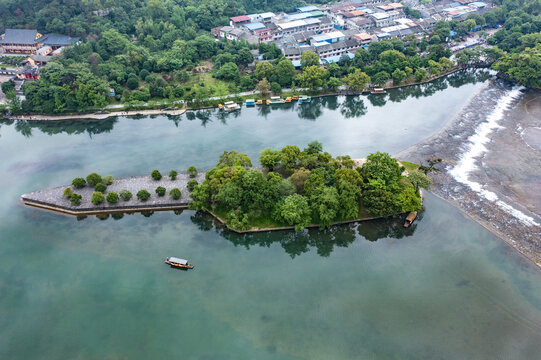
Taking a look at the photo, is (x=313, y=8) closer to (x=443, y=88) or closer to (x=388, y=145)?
(x=443, y=88)

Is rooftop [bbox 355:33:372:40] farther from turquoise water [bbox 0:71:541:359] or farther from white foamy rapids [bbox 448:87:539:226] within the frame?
turquoise water [bbox 0:71:541:359]

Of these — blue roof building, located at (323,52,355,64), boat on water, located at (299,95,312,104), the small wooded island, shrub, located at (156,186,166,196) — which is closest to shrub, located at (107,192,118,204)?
the small wooded island

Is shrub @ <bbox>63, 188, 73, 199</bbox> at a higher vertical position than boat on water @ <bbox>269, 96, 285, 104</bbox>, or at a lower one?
lower

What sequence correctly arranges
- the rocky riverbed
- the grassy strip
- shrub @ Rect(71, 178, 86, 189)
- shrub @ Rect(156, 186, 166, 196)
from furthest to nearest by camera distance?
the grassy strip < shrub @ Rect(71, 178, 86, 189) < shrub @ Rect(156, 186, 166, 196) < the rocky riverbed

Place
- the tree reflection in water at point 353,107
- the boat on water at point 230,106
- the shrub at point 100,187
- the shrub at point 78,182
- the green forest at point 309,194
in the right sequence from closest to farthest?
the green forest at point 309,194 → the shrub at point 100,187 → the shrub at point 78,182 → the tree reflection in water at point 353,107 → the boat on water at point 230,106

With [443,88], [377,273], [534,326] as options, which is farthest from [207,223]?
[443,88]

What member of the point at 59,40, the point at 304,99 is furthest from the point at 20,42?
the point at 304,99

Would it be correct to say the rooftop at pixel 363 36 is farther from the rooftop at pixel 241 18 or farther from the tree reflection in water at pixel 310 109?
the rooftop at pixel 241 18

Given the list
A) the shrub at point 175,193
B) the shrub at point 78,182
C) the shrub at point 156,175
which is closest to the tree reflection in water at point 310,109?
the shrub at point 78,182
